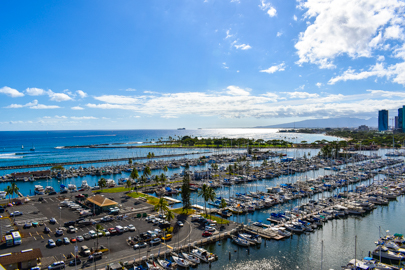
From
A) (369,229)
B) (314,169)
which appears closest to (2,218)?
(369,229)

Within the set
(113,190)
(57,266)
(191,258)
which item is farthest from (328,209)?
(113,190)

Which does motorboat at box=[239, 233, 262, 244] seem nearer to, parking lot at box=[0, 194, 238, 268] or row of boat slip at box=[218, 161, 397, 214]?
parking lot at box=[0, 194, 238, 268]

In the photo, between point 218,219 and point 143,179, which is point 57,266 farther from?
point 143,179

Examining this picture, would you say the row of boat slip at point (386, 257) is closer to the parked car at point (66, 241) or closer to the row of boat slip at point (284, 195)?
the row of boat slip at point (284, 195)

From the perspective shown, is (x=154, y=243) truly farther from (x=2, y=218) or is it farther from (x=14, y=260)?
(x=2, y=218)

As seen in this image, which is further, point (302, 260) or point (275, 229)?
point (275, 229)

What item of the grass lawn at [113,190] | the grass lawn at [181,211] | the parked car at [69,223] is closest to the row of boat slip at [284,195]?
the grass lawn at [181,211]
